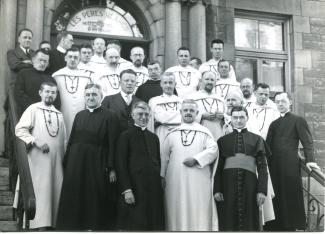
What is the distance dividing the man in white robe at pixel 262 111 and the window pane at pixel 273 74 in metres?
2.67

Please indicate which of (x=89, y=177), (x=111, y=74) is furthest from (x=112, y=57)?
(x=89, y=177)

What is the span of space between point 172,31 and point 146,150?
3.61 metres

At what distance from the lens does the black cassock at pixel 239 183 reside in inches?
247

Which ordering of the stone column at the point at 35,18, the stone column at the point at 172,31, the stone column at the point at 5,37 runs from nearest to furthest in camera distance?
1. the stone column at the point at 5,37
2. the stone column at the point at 35,18
3. the stone column at the point at 172,31

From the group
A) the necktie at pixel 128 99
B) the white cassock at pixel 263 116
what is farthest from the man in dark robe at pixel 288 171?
the necktie at pixel 128 99

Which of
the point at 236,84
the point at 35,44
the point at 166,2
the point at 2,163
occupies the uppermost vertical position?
the point at 166,2

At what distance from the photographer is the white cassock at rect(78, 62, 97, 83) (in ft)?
23.5

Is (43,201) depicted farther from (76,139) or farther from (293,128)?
(293,128)

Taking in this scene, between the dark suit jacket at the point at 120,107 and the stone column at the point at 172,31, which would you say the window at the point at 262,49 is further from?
the dark suit jacket at the point at 120,107

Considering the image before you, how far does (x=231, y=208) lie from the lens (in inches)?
246

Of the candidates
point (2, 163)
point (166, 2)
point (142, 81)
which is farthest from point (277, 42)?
point (2, 163)

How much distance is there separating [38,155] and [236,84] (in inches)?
Result: 116

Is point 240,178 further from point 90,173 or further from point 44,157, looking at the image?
point 44,157

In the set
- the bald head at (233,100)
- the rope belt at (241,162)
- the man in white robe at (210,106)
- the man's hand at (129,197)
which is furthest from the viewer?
the man in white robe at (210,106)
